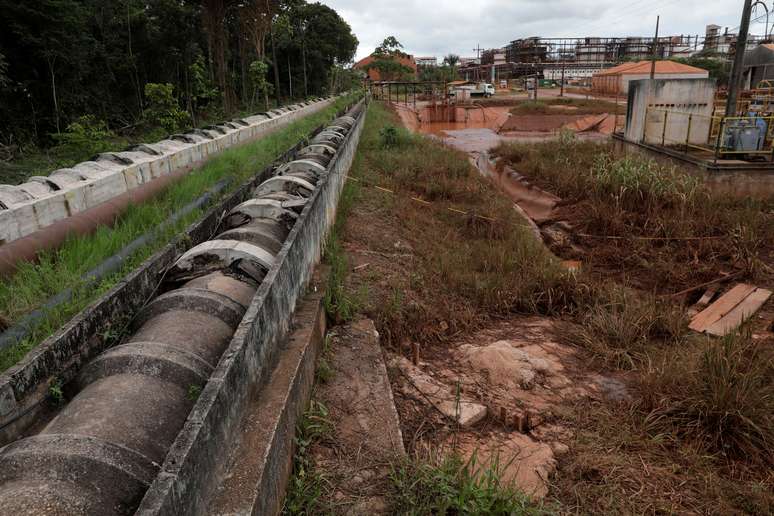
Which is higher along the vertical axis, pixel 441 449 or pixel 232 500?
pixel 232 500

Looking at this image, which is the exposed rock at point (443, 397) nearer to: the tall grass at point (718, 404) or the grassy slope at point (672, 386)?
the grassy slope at point (672, 386)

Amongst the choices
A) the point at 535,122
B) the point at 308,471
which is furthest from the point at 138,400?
the point at 535,122

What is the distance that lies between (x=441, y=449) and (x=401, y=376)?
93 cm

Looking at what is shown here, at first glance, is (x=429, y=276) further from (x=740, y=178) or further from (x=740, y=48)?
(x=740, y=48)

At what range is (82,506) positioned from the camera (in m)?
1.89

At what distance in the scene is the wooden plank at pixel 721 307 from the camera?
18.0ft

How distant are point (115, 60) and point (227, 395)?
19.4m

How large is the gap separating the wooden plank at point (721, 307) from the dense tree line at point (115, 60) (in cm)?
1020

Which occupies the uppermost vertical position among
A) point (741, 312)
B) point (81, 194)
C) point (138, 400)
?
point (81, 194)

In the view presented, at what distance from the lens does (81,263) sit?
4336 millimetres

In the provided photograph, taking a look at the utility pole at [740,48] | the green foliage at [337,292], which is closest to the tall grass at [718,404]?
the green foliage at [337,292]

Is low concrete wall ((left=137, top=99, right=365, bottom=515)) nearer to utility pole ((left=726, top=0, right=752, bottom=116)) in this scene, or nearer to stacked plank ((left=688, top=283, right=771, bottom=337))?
stacked plank ((left=688, top=283, right=771, bottom=337))

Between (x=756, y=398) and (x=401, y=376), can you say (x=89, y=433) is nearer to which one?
(x=401, y=376)

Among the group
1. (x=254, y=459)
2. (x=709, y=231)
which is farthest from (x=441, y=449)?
(x=709, y=231)
